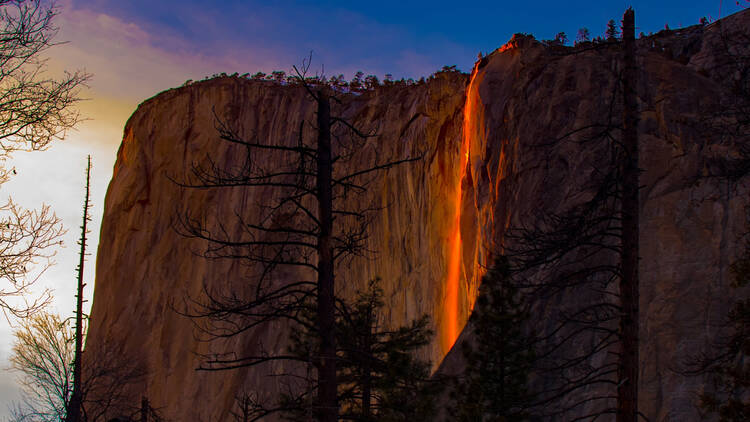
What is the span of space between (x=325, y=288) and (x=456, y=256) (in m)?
22.9

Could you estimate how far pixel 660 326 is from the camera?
63.2 ft

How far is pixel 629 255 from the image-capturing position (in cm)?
957

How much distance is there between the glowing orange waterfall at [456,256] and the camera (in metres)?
29.2

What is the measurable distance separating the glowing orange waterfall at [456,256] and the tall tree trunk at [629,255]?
18.7 metres

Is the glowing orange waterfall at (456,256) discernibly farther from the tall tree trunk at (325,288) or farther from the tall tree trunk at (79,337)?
the tall tree trunk at (325,288)

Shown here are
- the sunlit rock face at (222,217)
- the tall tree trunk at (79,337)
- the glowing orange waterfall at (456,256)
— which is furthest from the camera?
the sunlit rock face at (222,217)

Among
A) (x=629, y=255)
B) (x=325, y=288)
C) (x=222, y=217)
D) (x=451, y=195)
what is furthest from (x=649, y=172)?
(x=222, y=217)

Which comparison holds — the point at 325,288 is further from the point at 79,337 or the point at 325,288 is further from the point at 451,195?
the point at 451,195

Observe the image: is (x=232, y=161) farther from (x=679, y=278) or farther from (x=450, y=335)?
(x=679, y=278)

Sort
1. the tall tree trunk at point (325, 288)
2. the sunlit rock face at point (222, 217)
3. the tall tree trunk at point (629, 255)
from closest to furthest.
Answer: the tall tree trunk at point (325, 288)
the tall tree trunk at point (629, 255)
the sunlit rock face at point (222, 217)

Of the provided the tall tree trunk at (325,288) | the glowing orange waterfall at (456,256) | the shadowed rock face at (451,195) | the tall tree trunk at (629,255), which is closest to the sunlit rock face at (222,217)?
the shadowed rock face at (451,195)

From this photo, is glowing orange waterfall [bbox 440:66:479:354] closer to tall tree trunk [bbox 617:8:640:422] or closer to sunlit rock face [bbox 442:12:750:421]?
sunlit rock face [bbox 442:12:750:421]

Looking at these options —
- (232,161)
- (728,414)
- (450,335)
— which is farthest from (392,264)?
(728,414)

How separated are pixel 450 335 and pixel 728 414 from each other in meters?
18.8
